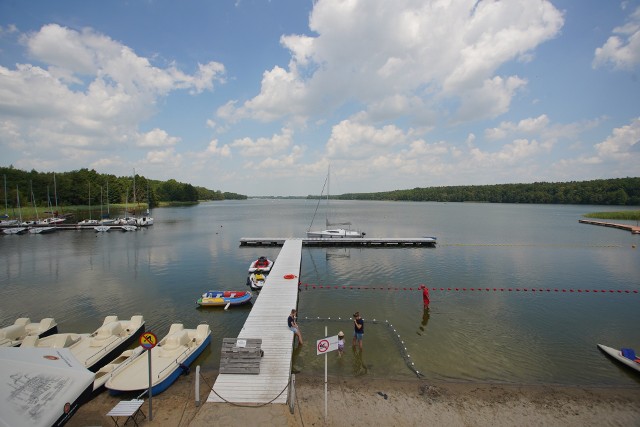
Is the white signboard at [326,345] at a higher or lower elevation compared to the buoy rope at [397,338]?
higher

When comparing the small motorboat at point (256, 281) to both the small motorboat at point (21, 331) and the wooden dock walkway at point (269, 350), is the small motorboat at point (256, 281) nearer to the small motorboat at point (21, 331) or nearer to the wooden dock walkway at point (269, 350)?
the wooden dock walkway at point (269, 350)

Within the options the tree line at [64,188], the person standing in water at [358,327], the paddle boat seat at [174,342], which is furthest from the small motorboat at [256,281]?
the tree line at [64,188]

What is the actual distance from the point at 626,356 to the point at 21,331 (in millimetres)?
27895

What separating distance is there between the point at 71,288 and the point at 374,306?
79.1 feet

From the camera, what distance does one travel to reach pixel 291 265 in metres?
27.7

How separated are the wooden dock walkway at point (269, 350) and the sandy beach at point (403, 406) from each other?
1.72ft

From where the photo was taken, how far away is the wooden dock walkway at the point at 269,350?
1046 cm

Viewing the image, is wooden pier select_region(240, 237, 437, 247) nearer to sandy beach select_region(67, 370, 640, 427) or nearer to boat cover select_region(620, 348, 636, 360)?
boat cover select_region(620, 348, 636, 360)

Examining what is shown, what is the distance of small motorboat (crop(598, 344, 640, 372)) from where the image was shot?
1327 cm

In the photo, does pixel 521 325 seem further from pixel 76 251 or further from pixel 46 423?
pixel 76 251

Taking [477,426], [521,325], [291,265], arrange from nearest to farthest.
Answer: [477,426]
[521,325]
[291,265]

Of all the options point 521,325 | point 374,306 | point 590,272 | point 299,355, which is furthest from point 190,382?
point 590,272

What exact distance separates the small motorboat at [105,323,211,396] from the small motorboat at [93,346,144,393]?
0.17 m

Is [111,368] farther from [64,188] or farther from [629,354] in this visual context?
[64,188]
